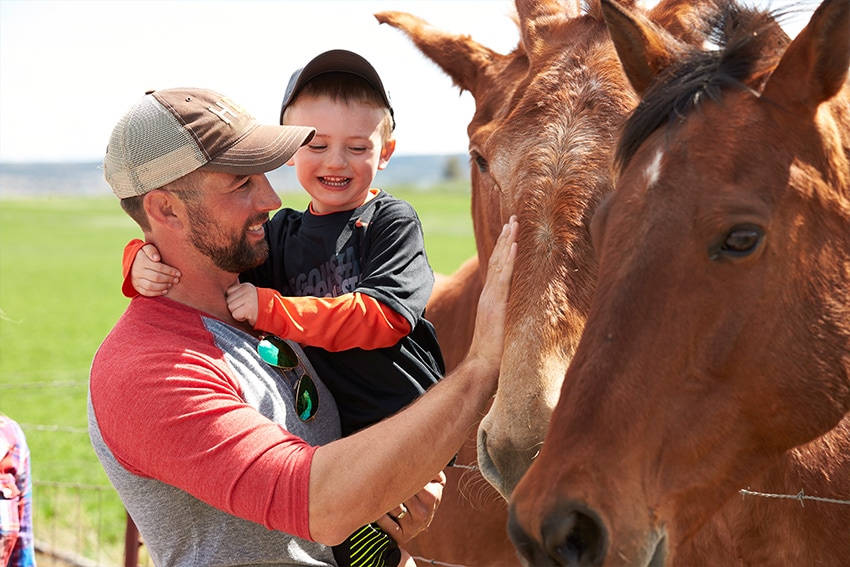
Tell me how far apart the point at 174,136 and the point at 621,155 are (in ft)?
4.62

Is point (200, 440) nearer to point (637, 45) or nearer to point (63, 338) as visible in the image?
point (637, 45)

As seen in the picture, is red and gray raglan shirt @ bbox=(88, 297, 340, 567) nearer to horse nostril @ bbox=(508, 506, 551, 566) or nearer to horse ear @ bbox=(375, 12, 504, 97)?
horse nostril @ bbox=(508, 506, 551, 566)

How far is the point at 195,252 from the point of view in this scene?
112 inches

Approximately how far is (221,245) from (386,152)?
1131 mm

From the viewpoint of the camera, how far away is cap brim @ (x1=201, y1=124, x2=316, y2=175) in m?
2.77

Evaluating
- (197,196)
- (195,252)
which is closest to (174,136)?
(197,196)

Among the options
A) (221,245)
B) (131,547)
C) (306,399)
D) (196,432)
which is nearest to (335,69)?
(221,245)

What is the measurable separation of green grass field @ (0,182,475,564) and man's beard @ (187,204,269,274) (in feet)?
3.64

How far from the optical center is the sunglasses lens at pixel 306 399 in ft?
9.18

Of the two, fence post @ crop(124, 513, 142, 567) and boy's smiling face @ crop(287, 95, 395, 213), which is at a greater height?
boy's smiling face @ crop(287, 95, 395, 213)

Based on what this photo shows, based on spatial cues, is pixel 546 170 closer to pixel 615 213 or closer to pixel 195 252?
pixel 615 213

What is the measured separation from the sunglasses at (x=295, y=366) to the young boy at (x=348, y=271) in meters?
0.05

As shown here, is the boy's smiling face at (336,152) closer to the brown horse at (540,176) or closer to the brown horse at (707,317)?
the brown horse at (540,176)

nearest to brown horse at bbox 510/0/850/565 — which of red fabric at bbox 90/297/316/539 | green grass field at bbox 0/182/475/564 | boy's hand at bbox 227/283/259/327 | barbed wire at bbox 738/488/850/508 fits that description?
barbed wire at bbox 738/488/850/508
